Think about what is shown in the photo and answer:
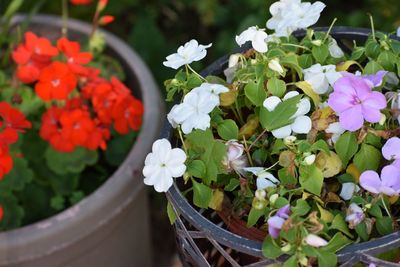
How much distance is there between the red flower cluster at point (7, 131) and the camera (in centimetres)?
111

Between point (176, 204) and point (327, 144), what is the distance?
0.64 feet

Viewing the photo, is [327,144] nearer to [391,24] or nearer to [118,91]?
[118,91]

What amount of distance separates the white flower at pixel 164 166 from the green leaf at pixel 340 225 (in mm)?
182

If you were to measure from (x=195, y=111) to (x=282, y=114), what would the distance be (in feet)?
0.34

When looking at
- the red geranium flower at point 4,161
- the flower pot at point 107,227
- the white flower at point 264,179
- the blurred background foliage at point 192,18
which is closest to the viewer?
the white flower at point 264,179

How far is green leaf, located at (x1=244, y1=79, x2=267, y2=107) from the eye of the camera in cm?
90

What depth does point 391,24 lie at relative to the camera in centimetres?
Result: 162

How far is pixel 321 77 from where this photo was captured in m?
0.92

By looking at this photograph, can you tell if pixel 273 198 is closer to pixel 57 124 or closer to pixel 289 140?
pixel 289 140

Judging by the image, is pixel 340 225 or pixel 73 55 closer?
pixel 340 225

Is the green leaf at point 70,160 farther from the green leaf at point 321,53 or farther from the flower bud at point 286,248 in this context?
the flower bud at point 286,248

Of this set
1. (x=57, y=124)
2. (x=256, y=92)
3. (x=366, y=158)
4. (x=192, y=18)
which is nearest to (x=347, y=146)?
(x=366, y=158)

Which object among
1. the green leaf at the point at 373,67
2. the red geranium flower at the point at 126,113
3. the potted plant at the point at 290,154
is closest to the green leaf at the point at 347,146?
the potted plant at the point at 290,154

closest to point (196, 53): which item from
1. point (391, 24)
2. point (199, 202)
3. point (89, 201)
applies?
point (199, 202)
